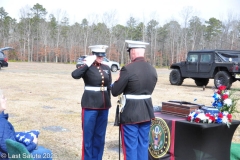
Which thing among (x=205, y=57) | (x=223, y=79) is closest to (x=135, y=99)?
(x=223, y=79)

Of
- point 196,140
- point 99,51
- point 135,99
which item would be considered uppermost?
point 99,51

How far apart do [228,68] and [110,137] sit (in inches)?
389

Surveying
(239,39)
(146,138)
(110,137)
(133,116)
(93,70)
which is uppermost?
(239,39)

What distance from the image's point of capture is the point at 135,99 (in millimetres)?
3416

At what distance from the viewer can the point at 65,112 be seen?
767cm

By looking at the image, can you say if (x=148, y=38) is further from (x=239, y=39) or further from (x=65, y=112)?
(x=65, y=112)

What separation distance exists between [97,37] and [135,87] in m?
67.6

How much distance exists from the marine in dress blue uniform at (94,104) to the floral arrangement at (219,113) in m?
1.06

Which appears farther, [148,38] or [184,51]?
[148,38]

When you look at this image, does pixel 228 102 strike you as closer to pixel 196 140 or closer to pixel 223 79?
pixel 196 140

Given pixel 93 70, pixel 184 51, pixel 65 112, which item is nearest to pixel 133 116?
pixel 93 70

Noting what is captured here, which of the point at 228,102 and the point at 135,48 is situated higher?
the point at 135,48

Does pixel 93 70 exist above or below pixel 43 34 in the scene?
below

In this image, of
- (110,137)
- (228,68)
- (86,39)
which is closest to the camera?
(110,137)
